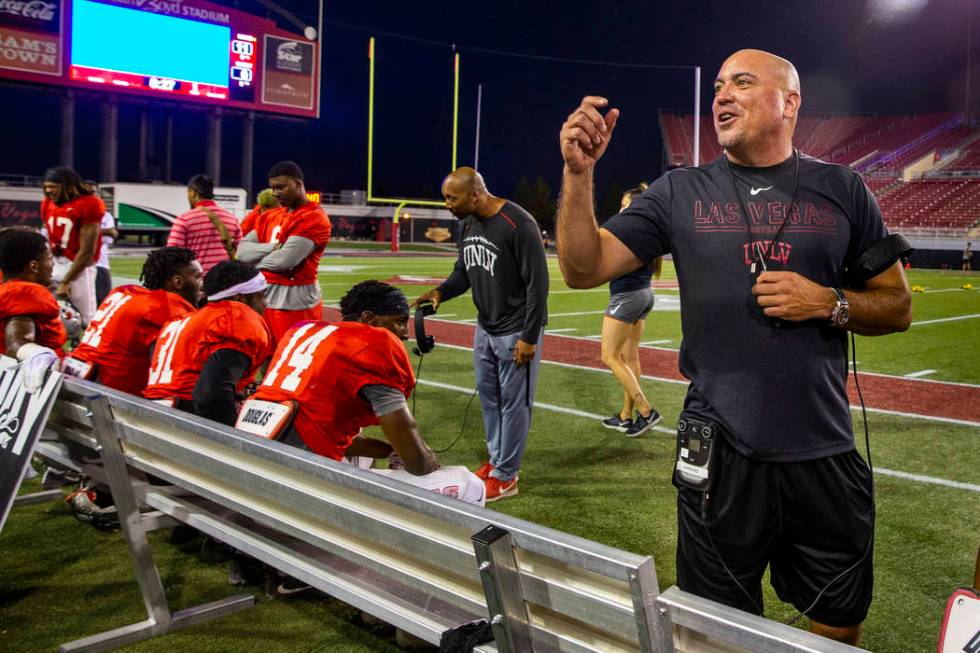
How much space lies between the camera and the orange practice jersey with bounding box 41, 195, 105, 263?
7.50m

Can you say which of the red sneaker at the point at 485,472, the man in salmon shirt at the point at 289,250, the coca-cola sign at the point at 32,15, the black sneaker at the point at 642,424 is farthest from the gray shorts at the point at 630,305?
the coca-cola sign at the point at 32,15

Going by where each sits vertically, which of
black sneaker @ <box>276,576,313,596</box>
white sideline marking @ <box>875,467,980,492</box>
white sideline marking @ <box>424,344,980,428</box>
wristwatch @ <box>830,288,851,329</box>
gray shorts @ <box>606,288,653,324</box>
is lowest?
black sneaker @ <box>276,576,313,596</box>

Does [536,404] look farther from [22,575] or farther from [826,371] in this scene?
[826,371]

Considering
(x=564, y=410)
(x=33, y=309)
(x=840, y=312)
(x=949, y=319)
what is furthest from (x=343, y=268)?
(x=840, y=312)

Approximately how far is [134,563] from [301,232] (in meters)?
3.17

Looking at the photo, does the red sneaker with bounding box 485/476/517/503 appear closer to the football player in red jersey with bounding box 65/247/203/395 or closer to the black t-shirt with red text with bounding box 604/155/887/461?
the football player in red jersey with bounding box 65/247/203/395

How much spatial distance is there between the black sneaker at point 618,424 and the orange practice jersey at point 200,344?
10.8 feet

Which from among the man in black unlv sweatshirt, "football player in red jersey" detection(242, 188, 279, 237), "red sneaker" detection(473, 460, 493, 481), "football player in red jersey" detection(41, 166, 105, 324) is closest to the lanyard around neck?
the man in black unlv sweatshirt

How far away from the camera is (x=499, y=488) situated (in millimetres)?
5035

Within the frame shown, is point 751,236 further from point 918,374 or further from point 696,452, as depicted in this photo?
point 918,374

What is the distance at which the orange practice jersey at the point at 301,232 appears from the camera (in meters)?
6.10

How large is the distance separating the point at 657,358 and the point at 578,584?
346 inches

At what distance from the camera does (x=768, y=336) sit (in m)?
2.24

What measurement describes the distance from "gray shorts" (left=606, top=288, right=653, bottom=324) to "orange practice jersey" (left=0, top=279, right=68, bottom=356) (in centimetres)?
384
